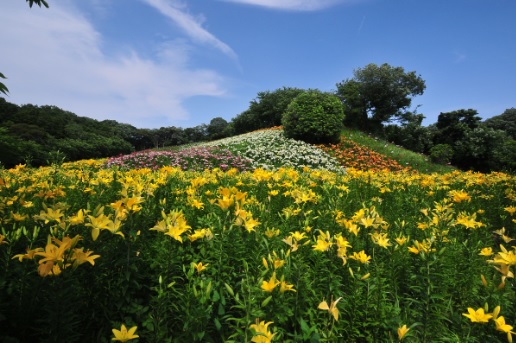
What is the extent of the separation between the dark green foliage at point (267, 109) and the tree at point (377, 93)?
6426 millimetres

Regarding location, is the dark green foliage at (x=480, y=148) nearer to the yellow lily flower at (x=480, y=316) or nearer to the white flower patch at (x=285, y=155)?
the white flower patch at (x=285, y=155)

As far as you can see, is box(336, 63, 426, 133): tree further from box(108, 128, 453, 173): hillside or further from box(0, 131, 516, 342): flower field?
box(0, 131, 516, 342): flower field

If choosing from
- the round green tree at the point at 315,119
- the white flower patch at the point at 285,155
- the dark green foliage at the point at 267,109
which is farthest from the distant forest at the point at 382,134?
the white flower patch at the point at 285,155

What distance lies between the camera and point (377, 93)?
3155cm

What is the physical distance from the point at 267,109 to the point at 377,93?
1326 centimetres

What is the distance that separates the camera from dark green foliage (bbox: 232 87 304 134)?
34172 millimetres

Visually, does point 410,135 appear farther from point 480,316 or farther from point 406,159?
point 480,316

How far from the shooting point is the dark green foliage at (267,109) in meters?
34.2

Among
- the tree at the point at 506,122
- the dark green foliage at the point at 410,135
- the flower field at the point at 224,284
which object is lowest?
the flower field at the point at 224,284

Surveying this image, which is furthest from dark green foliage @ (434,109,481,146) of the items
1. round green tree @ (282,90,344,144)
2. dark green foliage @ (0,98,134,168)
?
dark green foliage @ (0,98,134,168)

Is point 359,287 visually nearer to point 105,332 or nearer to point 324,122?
point 105,332

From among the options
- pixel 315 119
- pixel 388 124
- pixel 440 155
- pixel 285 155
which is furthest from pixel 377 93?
pixel 285 155

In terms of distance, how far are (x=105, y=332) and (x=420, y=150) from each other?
37382 mm

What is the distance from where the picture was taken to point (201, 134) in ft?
253
